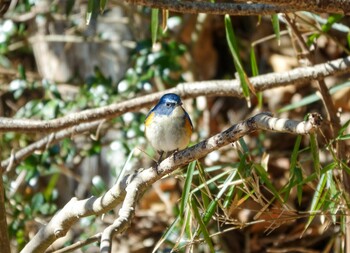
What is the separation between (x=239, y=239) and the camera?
583 centimetres

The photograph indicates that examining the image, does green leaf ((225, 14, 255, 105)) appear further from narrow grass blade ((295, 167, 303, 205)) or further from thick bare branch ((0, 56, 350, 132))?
narrow grass blade ((295, 167, 303, 205))

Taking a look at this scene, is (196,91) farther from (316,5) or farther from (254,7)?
(316,5)

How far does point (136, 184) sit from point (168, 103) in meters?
1.20

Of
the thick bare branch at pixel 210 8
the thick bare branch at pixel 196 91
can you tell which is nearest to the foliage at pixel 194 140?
the thick bare branch at pixel 196 91

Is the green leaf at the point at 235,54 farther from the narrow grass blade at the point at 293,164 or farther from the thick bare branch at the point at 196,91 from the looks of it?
the narrow grass blade at the point at 293,164

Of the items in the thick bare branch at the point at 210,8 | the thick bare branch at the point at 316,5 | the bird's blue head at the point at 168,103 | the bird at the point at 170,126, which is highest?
the thick bare branch at the point at 316,5

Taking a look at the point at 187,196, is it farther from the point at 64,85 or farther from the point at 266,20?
the point at 266,20

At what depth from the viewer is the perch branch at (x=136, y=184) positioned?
7.69 ft

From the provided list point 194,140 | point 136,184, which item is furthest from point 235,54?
point 194,140

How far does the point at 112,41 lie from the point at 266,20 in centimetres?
137

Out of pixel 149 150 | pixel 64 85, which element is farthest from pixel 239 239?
pixel 64 85

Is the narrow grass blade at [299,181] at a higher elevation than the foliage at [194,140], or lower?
higher

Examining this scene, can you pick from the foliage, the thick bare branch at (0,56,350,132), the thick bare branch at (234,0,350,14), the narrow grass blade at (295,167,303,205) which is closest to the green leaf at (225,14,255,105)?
the foliage

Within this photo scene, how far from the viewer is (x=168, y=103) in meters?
3.84
